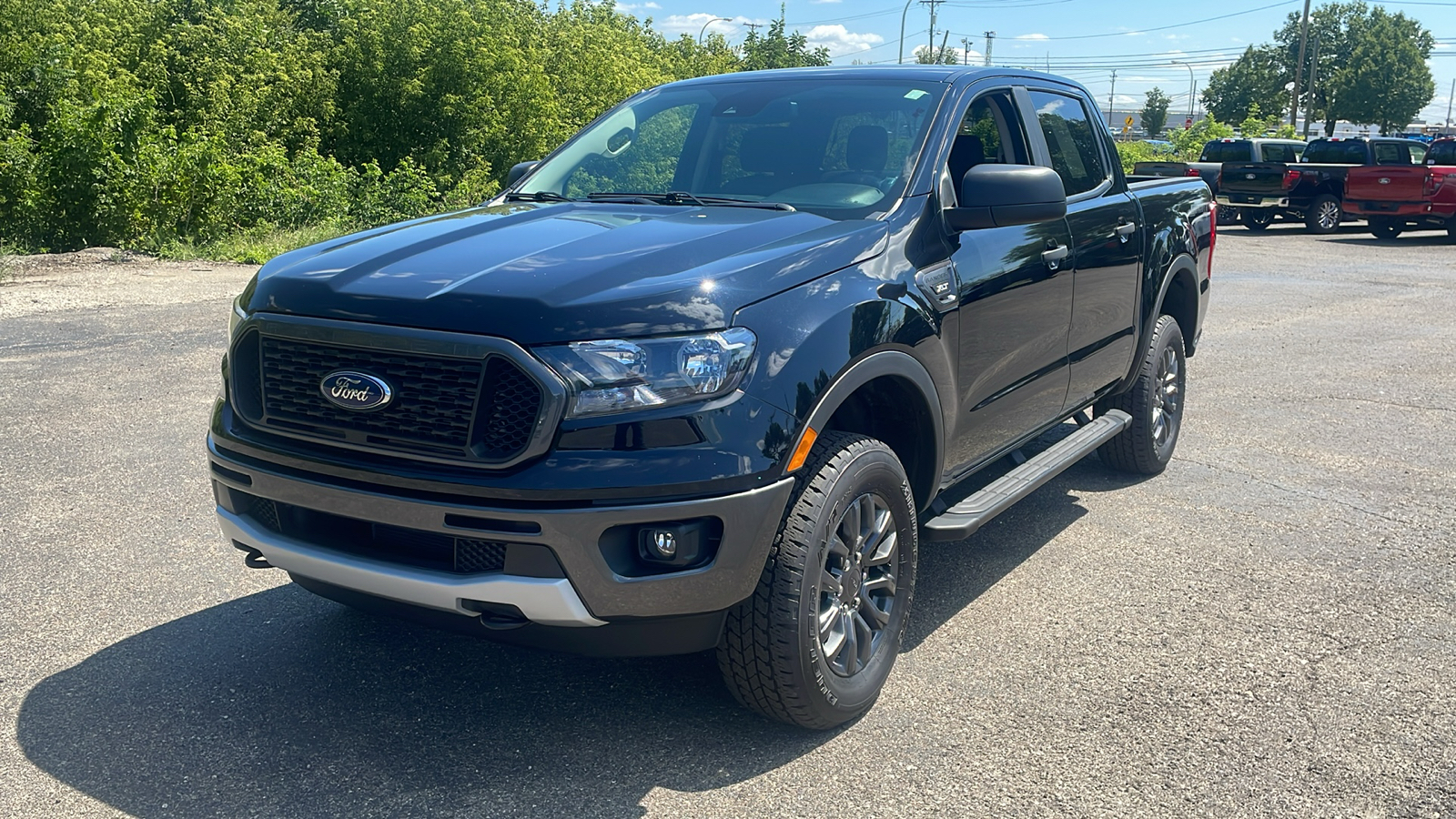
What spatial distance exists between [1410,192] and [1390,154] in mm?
1297

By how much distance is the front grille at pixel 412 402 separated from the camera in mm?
2828

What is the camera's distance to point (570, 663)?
151 inches

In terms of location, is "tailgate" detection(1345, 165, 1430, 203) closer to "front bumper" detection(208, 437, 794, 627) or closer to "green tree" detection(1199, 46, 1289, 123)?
"front bumper" detection(208, 437, 794, 627)

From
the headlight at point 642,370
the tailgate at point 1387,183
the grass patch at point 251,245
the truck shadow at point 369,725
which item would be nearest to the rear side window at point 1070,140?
the truck shadow at point 369,725

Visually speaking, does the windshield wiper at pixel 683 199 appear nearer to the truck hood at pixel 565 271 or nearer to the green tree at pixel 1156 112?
the truck hood at pixel 565 271

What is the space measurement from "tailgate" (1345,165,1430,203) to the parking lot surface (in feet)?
58.9

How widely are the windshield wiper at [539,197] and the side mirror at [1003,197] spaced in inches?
54.7

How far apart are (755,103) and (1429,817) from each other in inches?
121

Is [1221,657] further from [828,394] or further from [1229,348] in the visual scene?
[1229,348]

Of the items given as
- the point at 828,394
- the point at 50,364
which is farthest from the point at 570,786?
the point at 50,364

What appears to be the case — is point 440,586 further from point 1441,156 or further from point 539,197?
point 1441,156

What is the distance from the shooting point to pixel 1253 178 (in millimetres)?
23469

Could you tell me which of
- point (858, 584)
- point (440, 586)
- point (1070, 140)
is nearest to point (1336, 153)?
point (1070, 140)

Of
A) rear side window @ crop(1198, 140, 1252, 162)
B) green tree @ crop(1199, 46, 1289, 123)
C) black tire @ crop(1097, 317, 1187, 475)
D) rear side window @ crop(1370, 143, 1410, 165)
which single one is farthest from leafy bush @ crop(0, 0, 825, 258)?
green tree @ crop(1199, 46, 1289, 123)
